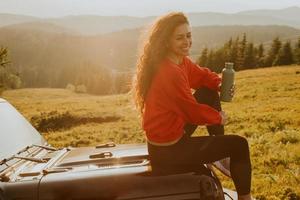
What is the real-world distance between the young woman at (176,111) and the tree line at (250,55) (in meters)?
88.7

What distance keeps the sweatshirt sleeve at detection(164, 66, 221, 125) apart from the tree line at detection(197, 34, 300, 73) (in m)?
89.0

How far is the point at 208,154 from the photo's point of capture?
4.16m

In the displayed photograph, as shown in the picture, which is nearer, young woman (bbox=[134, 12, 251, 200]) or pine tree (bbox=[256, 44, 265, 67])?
young woman (bbox=[134, 12, 251, 200])

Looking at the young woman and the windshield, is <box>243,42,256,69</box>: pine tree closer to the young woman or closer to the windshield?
the windshield

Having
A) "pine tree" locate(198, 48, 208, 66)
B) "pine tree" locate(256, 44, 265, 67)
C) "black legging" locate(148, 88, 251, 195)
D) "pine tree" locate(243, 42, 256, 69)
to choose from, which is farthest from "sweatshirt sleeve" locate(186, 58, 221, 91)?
"pine tree" locate(198, 48, 208, 66)

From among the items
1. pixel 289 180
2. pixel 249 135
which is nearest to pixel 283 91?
pixel 249 135

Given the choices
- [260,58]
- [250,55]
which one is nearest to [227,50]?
[260,58]

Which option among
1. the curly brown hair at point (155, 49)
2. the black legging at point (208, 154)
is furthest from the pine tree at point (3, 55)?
the black legging at point (208, 154)

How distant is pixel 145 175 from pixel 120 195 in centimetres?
26

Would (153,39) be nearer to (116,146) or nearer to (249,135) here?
(116,146)

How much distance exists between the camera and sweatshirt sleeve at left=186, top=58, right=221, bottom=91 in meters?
4.94

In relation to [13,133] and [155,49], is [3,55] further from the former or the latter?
[155,49]

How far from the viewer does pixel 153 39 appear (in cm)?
459

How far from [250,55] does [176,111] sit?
92.8 meters
